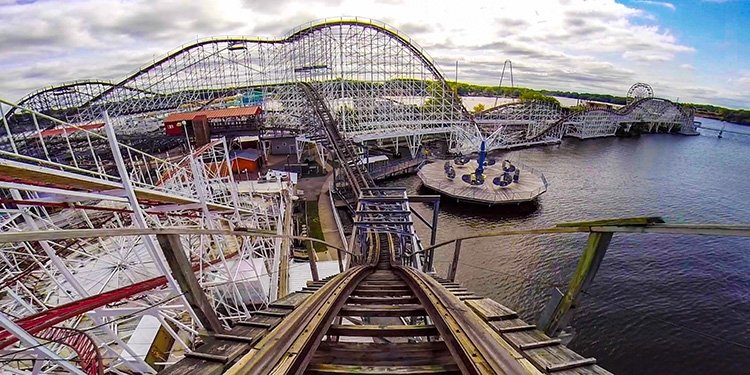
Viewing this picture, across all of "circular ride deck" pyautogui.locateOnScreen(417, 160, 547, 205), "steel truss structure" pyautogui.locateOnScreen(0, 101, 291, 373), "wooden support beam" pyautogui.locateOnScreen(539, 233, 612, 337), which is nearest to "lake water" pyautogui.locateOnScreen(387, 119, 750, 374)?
"circular ride deck" pyautogui.locateOnScreen(417, 160, 547, 205)

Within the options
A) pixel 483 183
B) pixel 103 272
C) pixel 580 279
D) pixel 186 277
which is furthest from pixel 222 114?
pixel 580 279

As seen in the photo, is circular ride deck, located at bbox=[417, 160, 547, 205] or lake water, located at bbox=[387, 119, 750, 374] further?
circular ride deck, located at bbox=[417, 160, 547, 205]

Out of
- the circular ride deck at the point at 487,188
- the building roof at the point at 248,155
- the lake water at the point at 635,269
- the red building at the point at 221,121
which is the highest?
the red building at the point at 221,121

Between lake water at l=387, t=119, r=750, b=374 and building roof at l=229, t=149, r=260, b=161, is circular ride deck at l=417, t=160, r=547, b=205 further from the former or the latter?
building roof at l=229, t=149, r=260, b=161

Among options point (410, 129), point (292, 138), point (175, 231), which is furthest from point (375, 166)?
point (175, 231)

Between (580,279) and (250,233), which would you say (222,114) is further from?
(580,279)

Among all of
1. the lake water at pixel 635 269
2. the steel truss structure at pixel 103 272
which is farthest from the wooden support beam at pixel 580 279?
the lake water at pixel 635 269

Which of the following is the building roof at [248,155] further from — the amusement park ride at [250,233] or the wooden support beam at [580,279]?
the wooden support beam at [580,279]
